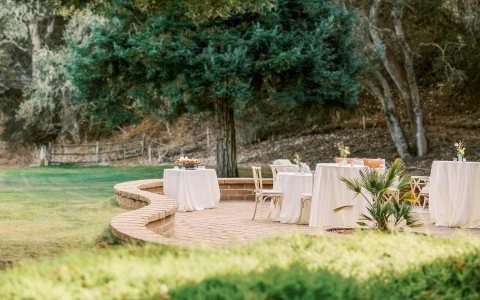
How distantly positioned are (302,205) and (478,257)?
23.2ft

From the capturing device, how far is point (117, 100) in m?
23.1

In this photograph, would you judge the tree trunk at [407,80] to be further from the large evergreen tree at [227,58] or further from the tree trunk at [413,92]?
the large evergreen tree at [227,58]

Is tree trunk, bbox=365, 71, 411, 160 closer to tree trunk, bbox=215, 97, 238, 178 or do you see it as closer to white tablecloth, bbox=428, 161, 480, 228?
tree trunk, bbox=215, 97, 238, 178

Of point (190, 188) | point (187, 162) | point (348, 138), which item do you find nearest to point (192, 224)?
point (190, 188)

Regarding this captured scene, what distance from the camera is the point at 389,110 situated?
2642 centimetres

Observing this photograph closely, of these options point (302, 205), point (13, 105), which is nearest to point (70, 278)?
point (302, 205)

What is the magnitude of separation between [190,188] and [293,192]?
9.48ft

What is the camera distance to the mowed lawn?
30.8 ft

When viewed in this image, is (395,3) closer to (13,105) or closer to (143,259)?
Result: (143,259)

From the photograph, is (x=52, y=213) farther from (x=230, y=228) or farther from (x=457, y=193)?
(x=457, y=193)

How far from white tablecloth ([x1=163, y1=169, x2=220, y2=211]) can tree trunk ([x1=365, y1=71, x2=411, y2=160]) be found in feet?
40.1

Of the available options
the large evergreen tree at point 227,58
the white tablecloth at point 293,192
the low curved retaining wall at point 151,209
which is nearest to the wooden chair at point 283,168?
the white tablecloth at point 293,192

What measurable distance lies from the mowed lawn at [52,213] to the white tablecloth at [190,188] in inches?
47.2

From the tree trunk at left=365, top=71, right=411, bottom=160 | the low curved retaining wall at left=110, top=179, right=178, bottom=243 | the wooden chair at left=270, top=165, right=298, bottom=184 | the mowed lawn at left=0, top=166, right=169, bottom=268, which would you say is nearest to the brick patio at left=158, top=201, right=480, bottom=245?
the low curved retaining wall at left=110, top=179, right=178, bottom=243
